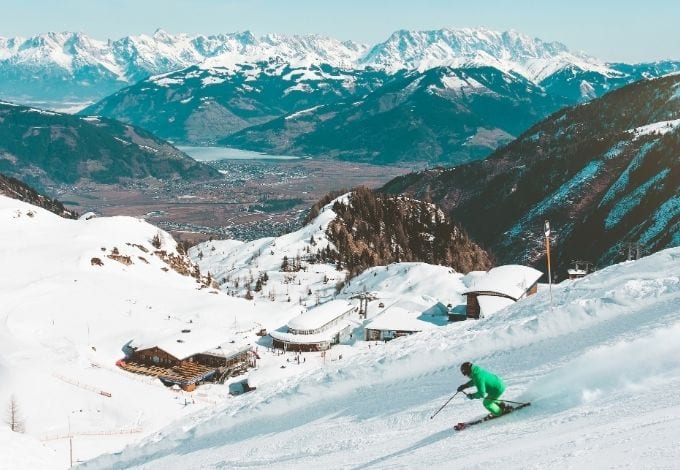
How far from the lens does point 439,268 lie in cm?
10900

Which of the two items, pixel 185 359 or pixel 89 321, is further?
pixel 89 321

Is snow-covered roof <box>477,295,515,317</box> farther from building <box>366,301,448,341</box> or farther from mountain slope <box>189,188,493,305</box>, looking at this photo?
A: mountain slope <box>189,188,493,305</box>

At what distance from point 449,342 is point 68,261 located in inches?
2997

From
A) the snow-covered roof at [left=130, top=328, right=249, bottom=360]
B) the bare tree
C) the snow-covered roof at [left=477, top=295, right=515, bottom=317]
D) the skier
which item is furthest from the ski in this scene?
the snow-covered roof at [left=477, top=295, right=515, bottom=317]

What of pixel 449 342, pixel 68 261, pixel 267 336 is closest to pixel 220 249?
pixel 68 261

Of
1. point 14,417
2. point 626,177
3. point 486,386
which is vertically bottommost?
point 14,417

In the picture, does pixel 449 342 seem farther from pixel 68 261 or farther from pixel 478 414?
pixel 68 261

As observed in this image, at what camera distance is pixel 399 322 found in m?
78.6

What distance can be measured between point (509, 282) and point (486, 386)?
228ft

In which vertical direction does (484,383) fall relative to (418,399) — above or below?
above

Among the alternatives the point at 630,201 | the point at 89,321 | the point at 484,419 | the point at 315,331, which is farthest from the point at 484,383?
the point at 630,201

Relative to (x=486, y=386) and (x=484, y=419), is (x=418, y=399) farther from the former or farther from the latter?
(x=486, y=386)

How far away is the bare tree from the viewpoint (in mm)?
48938

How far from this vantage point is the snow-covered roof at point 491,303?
77.9m
